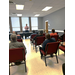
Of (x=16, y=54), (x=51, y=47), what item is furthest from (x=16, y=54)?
(x=51, y=47)

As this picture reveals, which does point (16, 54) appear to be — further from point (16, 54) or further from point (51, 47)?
point (51, 47)

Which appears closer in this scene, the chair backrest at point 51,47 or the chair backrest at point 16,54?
the chair backrest at point 16,54

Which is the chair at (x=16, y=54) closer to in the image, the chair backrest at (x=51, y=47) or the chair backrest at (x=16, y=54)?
the chair backrest at (x=16, y=54)

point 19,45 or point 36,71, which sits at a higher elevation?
point 19,45

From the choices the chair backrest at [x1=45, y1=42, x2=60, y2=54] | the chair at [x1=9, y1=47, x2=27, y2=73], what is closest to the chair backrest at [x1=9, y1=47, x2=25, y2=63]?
the chair at [x1=9, y1=47, x2=27, y2=73]

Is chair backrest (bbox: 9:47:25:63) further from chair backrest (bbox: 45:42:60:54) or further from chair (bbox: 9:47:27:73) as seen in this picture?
chair backrest (bbox: 45:42:60:54)

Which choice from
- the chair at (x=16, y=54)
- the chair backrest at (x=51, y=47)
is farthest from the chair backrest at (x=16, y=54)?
the chair backrest at (x=51, y=47)

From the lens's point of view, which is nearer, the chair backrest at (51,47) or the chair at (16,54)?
the chair at (16,54)

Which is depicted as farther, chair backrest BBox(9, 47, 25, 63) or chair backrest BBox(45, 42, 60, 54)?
chair backrest BBox(45, 42, 60, 54)
